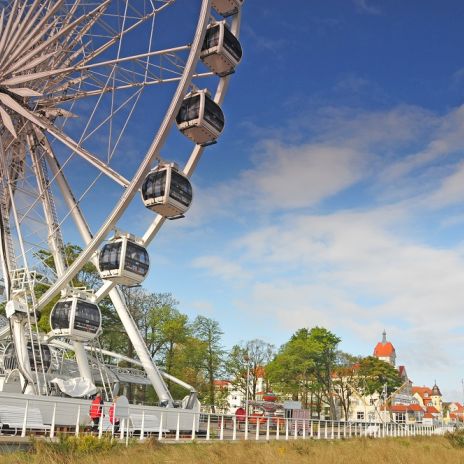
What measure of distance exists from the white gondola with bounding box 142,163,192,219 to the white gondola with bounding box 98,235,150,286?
2.21 metres

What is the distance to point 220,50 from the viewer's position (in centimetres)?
2922

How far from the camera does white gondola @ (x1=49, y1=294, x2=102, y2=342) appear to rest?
30.6 m

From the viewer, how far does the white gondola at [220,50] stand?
29.3 m

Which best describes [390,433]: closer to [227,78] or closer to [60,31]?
[227,78]

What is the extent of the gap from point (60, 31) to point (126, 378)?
28726 mm

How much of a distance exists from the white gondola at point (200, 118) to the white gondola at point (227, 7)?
4.30m

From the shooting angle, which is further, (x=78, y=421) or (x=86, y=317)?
(x=86, y=317)

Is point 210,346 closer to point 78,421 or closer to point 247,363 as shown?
point 247,363

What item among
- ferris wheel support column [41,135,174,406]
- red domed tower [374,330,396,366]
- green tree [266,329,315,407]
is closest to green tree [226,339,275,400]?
green tree [266,329,315,407]

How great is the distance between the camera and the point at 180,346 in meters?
59.7

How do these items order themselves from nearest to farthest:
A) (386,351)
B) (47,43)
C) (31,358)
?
(47,43) → (31,358) → (386,351)

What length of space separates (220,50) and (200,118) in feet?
11.4

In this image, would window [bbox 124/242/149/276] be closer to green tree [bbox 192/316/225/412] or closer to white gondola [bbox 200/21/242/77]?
white gondola [bbox 200/21/242/77]

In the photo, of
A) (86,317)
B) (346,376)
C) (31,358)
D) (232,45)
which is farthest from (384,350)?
(232,45)
